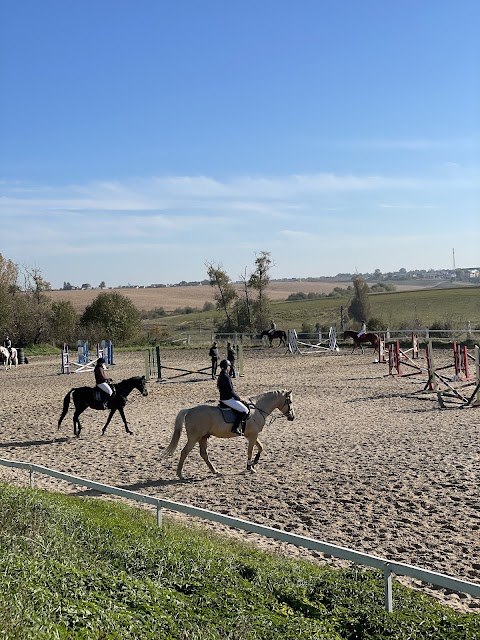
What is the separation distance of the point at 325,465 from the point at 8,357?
97.7ft

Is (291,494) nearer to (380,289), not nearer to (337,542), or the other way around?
(337,542)

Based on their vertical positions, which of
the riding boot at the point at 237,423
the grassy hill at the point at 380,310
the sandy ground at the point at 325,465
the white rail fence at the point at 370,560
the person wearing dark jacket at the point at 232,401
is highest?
the grassy hill at the point at 380,310

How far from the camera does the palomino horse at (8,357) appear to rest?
39500 mm

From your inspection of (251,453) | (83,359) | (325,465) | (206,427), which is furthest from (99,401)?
(83,359)

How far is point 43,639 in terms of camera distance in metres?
4.40

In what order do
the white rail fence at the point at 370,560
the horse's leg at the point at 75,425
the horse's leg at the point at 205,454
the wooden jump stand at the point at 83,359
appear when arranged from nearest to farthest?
the white rail fence at the point at 370,560
the horse's leg at the point at 205,454
the horse's leg at the point at 75,425
the wooden jump stand at the point at 83,359

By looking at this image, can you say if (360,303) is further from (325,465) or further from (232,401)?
(232,401)

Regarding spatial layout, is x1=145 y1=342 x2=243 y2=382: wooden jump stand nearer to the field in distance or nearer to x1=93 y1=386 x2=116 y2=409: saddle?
x1=93 y1=386 x2=116 y2=409: saddle

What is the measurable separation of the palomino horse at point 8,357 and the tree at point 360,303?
30.1 meters

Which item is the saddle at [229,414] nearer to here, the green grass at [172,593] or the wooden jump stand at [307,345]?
the green grass at [172,593]

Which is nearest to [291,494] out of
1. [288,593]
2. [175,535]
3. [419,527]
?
[419,527]

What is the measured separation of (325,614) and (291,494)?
5514 millimetres

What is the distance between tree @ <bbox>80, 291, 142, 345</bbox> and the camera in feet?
170

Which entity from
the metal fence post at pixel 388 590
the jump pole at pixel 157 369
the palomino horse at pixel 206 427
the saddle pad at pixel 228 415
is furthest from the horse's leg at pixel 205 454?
the jump pole at pixel 157 369
